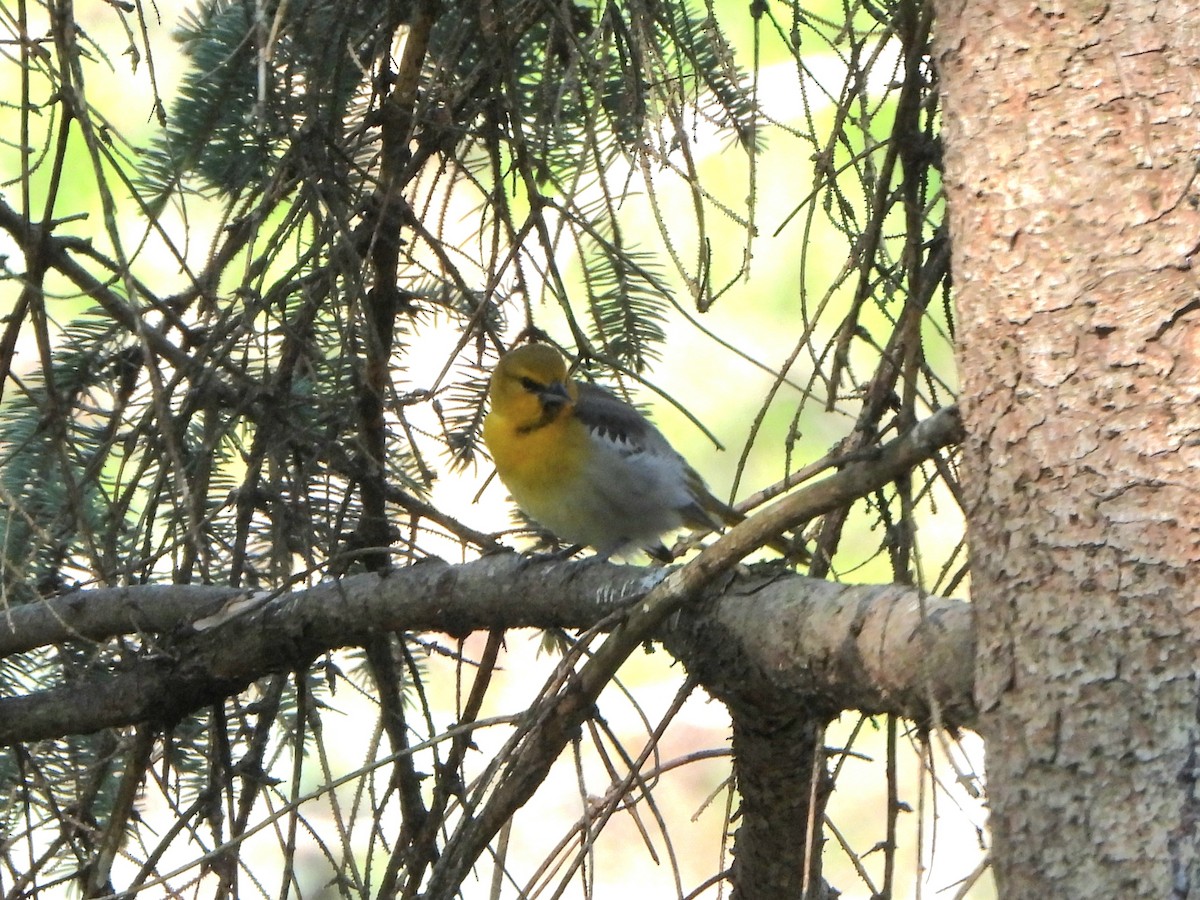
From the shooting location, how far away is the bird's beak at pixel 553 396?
349cm

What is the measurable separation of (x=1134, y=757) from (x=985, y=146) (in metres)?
0.62

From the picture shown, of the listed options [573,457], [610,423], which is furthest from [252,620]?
[610,423]

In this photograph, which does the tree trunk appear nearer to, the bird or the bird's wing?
the bird

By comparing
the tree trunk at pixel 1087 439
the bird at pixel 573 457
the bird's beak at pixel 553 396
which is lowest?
the tree trunk at pixel 1087 439

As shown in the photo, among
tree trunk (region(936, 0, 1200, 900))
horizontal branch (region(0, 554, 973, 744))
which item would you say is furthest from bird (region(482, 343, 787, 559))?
tree trunk (region(936, 0, 1200, 900))

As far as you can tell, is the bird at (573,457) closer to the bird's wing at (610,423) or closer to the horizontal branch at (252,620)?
the bird's wing at (610,423)

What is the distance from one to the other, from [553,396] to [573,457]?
17 centimetres

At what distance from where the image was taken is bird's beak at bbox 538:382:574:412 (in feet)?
11.4

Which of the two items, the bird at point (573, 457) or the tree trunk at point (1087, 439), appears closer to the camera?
the tree trunk at point (1087, 439)

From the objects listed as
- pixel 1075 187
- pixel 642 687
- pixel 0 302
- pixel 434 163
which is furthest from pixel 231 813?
pixel 0 302

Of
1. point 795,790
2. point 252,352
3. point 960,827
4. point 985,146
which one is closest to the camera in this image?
point 985,146

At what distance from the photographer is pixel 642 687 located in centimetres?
639

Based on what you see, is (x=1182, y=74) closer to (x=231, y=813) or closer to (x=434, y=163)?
(x=231, y=813)

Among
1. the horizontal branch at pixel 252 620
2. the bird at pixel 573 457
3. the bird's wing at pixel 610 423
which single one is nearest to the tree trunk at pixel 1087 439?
the horizontal branch at pixel 252 620
